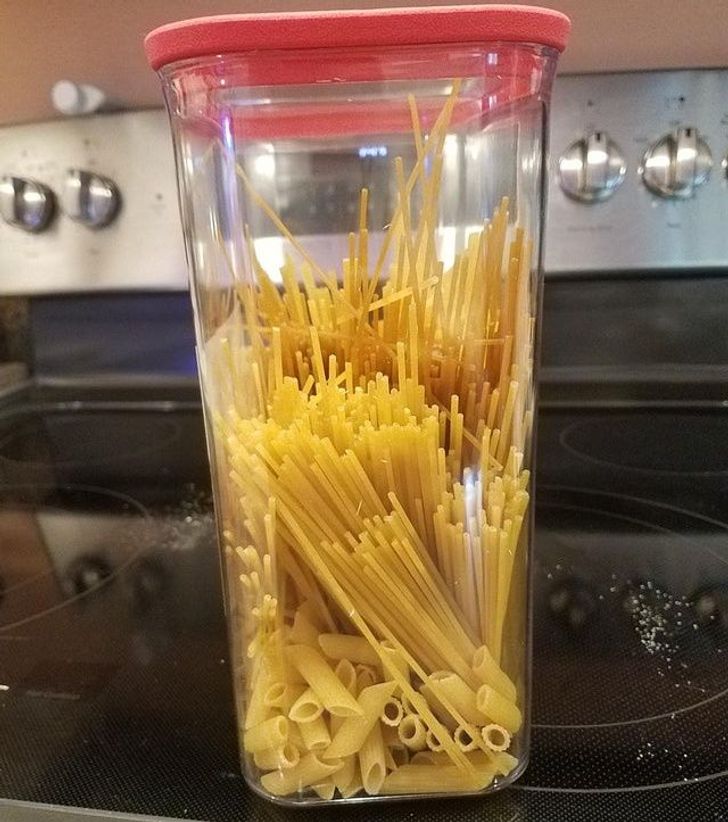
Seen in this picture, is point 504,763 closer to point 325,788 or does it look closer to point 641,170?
point 325,788

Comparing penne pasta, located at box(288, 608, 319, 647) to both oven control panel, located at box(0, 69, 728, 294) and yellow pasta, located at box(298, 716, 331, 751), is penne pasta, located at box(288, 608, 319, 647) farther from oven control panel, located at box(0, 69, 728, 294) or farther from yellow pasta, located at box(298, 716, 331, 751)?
oven control panel, located at box(0, 69, 728, 294)

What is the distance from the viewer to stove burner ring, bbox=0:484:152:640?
1.87 feet

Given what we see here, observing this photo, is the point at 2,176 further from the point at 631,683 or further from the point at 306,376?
the point at 631,683

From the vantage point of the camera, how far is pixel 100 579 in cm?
62

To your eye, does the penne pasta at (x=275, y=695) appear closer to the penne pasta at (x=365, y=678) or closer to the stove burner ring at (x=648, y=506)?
the penne pasta at (x=365, y=678)

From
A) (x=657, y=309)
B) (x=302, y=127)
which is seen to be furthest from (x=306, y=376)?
(x=657, y=309)

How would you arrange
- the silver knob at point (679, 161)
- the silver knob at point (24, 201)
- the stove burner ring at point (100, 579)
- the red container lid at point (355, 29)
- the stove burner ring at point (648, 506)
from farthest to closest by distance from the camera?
the silver knob at point (24, 201) → the silver knob at point (679, 161) → the stove burner ring at point (100, 579) → the stove burner ring at point (648, 506) → the red container lid at point (355, 29)

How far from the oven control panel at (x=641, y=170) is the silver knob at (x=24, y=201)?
49cm

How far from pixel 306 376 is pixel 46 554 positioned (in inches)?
14.8

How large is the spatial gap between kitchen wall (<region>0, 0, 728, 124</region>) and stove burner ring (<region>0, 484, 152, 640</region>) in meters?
0.38

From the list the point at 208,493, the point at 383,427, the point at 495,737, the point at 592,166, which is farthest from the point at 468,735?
the point at 592,166

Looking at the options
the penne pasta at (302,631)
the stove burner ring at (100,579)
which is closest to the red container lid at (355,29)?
the penne pasta at (302,631)

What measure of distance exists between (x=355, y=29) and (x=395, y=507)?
19 cm

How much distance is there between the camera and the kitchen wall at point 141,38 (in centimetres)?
78
